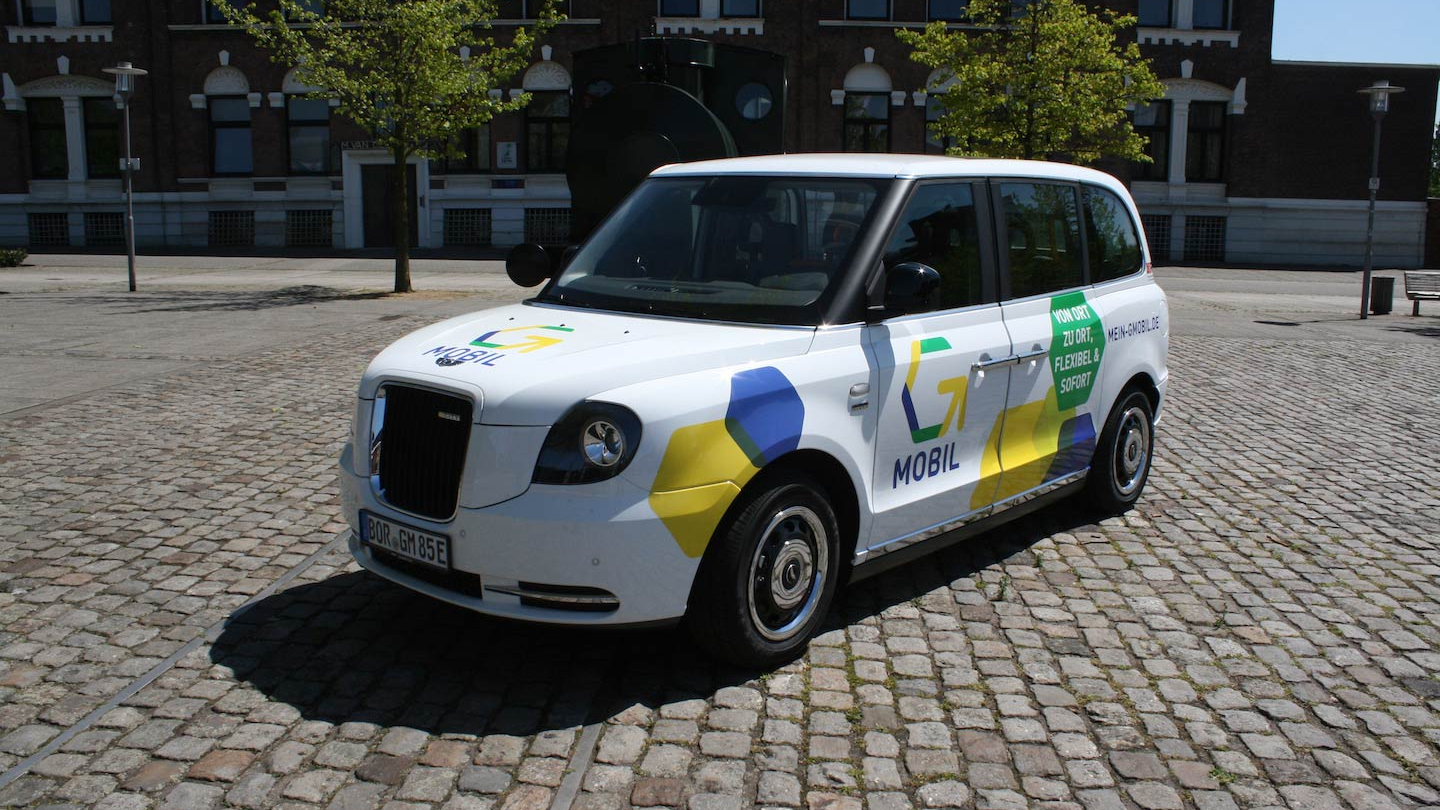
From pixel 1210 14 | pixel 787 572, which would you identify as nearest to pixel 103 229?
pixel 1210 14

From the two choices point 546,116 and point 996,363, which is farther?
point 546,116

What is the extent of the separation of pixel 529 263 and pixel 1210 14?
36874 millimetres

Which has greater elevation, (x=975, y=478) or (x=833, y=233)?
(x=833, y=233)

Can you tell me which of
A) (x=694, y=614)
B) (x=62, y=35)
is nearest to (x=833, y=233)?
(x=694, y=614)

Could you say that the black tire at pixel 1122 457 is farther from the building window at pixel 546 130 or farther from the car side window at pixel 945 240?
the building window at pixel 546 130

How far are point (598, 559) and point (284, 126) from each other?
37.0 m

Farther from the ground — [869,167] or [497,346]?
[869,167]

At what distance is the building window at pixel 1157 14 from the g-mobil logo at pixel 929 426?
118ft

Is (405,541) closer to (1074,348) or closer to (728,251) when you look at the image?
(728,251)

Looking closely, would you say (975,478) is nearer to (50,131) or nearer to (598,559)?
(598,559)

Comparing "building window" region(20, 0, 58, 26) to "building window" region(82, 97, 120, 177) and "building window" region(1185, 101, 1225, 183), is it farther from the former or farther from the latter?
"building window" region(1185, 101, 1225, 183)

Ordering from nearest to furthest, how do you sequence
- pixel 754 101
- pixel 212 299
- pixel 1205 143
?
pixel 754 101, pixel 212 299, pixel 1205 143

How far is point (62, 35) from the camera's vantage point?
37.2 metres

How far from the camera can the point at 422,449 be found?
167 inches
